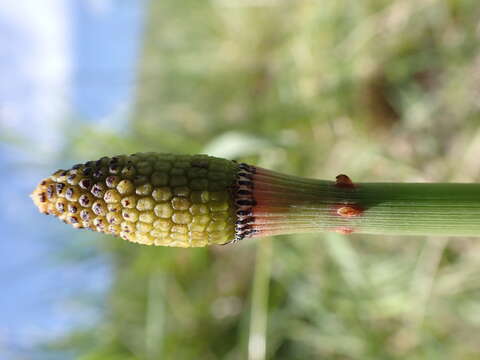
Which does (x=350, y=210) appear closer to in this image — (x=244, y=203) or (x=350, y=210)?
(x=350, y=210)

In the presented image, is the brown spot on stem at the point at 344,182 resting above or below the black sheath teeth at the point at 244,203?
above

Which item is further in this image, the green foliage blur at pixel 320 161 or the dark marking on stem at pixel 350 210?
the green foliage blur at pixel 320 161

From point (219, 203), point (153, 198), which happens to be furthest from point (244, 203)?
point (153, 198)

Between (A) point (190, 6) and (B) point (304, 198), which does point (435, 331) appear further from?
(A) point (190, 6)

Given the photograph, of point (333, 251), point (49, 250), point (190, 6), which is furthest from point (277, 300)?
point (190, 6)

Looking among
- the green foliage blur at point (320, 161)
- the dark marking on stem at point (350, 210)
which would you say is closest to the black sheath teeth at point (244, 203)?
the dark marking on stem at point (350, 210)

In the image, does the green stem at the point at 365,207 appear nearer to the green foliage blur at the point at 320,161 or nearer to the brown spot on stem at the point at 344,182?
the brown spot on stem at the point at 344,182

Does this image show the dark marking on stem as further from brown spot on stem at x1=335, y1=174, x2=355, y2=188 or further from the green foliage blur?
the green foliage blur
